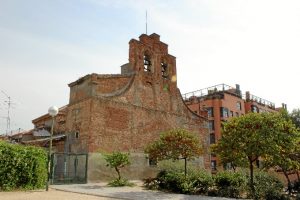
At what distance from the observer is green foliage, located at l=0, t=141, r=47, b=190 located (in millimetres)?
15406

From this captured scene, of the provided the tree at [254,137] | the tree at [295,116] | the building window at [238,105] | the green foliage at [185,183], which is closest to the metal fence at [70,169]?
the green foliage at [185,183]

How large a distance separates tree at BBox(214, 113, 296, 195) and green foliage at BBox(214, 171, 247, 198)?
0.78 meters

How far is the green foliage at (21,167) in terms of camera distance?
1541cm

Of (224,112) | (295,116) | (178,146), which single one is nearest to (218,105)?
(224,112)

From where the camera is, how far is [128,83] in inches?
1077

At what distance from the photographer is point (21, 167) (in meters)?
16.0

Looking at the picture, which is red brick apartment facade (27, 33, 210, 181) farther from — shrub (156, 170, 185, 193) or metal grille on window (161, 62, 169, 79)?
shrub (156, 170, 185, 193)

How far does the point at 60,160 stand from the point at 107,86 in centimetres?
692

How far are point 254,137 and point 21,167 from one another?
472 inches

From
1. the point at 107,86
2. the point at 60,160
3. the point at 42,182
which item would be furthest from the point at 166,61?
the point at 42,182

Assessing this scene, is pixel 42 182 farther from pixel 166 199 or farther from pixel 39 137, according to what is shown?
pixel 39 137

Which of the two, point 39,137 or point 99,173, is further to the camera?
point 39,137

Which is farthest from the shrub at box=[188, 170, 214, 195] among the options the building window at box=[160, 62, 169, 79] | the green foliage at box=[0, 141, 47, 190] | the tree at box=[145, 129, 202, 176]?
the building window at box=[160, 62, 169, 79]

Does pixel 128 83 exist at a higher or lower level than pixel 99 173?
higher
